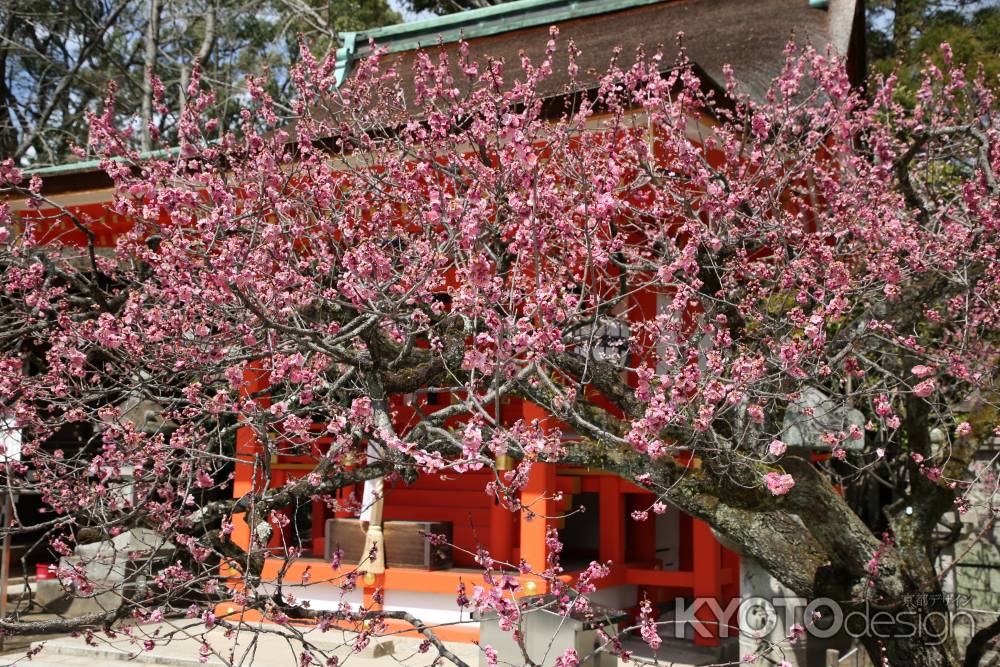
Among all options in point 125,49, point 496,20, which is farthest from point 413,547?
point 125,49

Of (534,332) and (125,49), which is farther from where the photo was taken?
(125,49)

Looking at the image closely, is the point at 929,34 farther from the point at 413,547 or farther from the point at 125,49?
the point at 125,49

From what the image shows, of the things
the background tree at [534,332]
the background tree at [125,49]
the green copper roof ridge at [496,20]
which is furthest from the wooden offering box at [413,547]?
the background tree at [125,49]

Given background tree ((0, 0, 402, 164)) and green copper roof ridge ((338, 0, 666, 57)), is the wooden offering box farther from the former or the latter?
background tree ((0, 0, 402, 164))

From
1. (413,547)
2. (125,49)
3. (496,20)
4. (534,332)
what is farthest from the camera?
(125,49)

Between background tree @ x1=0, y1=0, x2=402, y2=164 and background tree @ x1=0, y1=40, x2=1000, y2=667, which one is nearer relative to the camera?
background tree @ x1=0, y1=40, x2=1000, y2=667

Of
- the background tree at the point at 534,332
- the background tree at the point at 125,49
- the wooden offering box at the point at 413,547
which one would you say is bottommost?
the wooden offering box at the point at 413,547

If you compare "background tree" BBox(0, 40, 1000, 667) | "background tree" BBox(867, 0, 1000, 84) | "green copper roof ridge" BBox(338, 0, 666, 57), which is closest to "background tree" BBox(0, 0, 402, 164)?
"green copper roof ridge" BBox(338, 0, 666, 57)

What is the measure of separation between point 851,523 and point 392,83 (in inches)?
331

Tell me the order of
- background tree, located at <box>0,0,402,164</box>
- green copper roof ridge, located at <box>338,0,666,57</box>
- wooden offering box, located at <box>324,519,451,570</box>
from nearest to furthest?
wooden offering box, located at <box>324,519,451,570</box>, green copper roof ridge, located at <box>338,0,666,57</box>, background tree, located at <box>0,0,402,164</box>

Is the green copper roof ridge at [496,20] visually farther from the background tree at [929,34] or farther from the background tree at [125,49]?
the background tree at [125,49]

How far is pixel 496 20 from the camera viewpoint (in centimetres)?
1348

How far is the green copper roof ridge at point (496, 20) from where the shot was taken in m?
13.1

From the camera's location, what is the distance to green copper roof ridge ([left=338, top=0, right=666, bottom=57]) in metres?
13.1
